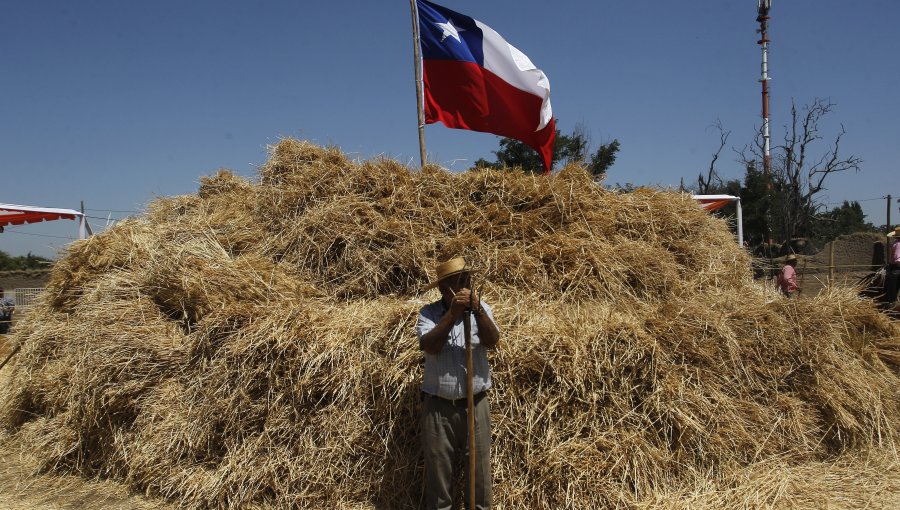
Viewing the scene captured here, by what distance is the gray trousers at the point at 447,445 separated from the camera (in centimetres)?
319

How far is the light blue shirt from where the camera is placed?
124 inches

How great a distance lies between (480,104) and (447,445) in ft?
16.8

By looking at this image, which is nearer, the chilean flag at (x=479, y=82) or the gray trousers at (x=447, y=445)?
the gray trousers at (x=447, y=445)

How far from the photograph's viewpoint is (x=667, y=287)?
16.2 feet

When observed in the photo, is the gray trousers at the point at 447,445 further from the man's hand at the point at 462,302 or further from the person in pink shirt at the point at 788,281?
the person in pink shirt at the point at 788,281

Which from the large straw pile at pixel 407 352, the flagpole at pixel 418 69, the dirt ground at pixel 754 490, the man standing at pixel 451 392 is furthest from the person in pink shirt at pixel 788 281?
the man standing at pixel 451 392

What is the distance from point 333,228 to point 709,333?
3.20 metres

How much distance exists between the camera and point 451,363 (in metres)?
3.17

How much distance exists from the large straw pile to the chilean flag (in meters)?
1.84

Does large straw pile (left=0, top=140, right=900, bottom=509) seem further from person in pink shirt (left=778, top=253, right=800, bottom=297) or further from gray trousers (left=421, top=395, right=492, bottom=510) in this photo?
person in pink shirt (left=778, top=253, right=800, bottom=297)

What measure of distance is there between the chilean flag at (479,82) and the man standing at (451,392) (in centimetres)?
428

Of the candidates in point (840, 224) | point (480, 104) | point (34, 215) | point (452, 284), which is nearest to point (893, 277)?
point (480, 104)

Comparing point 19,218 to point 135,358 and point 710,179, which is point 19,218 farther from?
point 710,179

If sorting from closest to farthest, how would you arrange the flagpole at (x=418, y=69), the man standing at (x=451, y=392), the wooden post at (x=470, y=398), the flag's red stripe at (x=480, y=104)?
the wooden post at (x=470, y=398) < the man standing at (x=451, y=392) < the flagpole at (x=418, y=69) < the flag's red stripe at (x=480, y=104)
